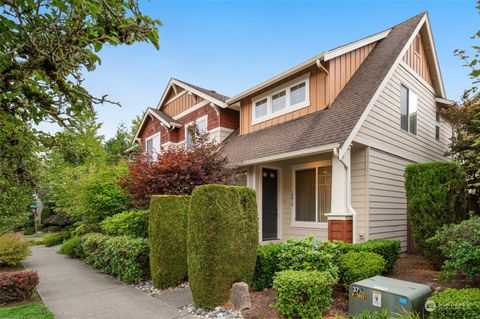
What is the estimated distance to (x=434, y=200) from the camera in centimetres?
661

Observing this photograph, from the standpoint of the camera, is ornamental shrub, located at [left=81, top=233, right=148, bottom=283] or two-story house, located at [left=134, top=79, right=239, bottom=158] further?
two-story house, located at [left=134, top=79, right=239, bottom=158]

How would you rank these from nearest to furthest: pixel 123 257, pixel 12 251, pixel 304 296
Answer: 1. pixel 304 296
2. pixel 123 257
3. pixel 12 251

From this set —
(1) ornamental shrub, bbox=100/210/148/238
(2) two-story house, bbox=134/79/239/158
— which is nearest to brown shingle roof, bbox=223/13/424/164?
(2) two-story house, bbox=134/79/239/158

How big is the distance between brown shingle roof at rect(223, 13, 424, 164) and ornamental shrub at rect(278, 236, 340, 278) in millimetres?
2472

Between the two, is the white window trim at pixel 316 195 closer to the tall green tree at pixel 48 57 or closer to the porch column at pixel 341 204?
the porch column at pixel 341 204

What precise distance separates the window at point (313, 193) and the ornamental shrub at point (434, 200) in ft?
8.07

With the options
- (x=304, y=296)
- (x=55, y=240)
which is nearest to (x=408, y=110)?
(x=304, y=296)

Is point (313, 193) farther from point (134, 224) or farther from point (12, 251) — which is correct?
point (12, 251)

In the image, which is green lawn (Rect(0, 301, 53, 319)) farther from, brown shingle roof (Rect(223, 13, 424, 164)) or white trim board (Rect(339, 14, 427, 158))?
white trim board (Rect(339, 14, 427, 158))

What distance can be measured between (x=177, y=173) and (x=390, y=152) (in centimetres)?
600

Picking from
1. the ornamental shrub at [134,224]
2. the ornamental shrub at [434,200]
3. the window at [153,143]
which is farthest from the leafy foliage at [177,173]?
the window at [153,143]

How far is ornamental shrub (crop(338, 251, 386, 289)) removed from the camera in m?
5.29

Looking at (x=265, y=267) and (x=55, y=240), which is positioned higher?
(x=265, y=267)

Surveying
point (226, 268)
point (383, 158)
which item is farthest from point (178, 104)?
point (226, 268)
